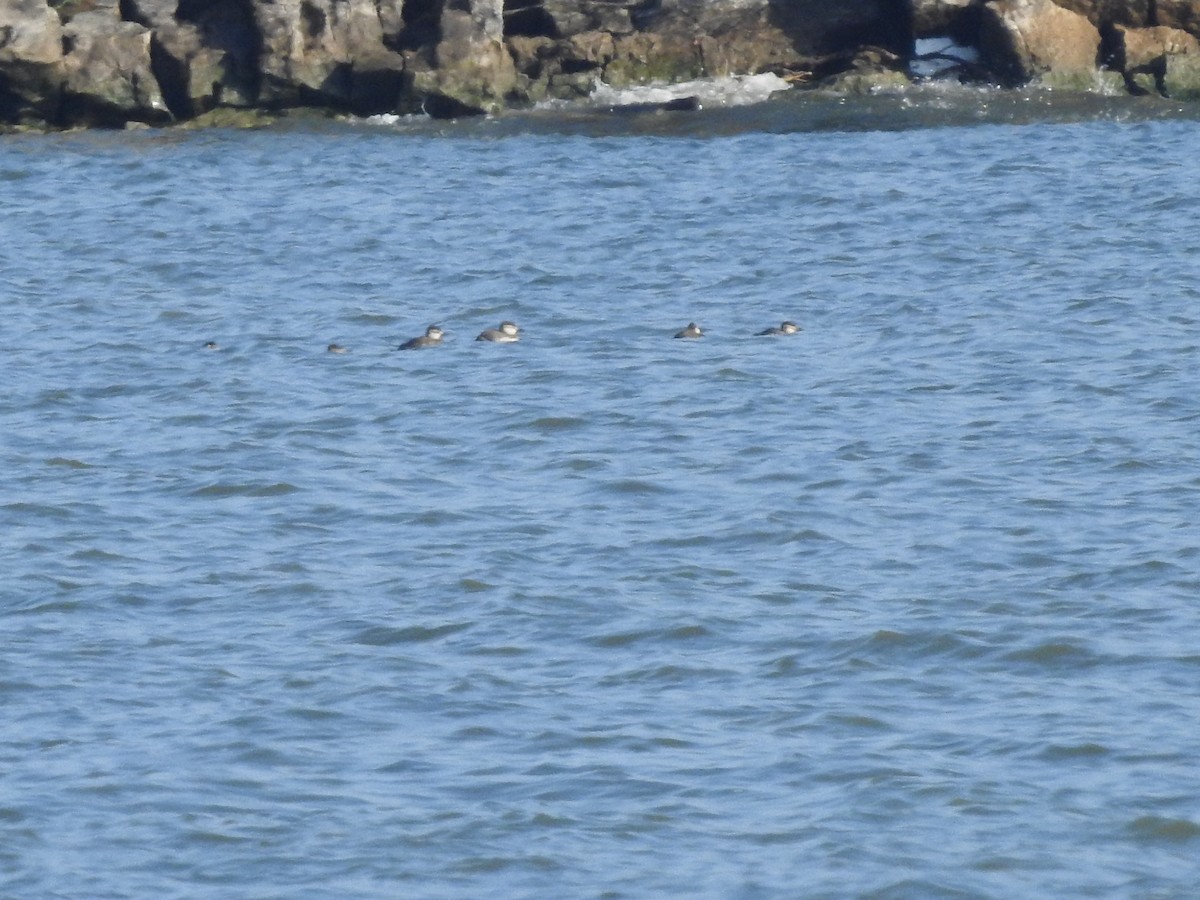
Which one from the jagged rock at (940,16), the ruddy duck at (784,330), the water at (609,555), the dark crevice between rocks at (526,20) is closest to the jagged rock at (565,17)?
the dark crevice between rocks at (526,20)

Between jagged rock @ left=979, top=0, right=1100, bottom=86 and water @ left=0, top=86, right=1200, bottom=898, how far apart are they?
7.52 m

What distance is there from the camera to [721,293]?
65.7 feet

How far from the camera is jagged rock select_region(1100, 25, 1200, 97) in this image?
103 feet

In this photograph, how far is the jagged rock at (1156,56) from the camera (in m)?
31.3

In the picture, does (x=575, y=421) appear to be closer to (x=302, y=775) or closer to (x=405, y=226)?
(x=302, y=775)

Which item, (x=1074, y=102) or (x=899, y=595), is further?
(x=1074, y=102)

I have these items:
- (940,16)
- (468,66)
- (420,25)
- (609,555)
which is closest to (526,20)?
(468,66)

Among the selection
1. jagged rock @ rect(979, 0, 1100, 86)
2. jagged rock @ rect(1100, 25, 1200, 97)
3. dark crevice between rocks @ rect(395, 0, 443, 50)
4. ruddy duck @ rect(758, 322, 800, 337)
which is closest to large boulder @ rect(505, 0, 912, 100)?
dark crevice between rocks @ rect(395, 0, 443, 50)

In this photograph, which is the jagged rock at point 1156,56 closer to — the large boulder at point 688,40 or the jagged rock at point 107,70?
the large boulder at point 688,40

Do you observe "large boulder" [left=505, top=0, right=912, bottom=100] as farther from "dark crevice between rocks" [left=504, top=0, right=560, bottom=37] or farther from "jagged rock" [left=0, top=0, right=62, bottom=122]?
"jagged rock" [left=0, top=0, right=62, bottom=122]

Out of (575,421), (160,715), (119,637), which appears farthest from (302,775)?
(575,421)

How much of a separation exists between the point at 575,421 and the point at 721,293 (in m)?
4.92

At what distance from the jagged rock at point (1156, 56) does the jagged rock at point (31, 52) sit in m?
15.5

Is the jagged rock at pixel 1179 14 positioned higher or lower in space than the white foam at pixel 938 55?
higher
